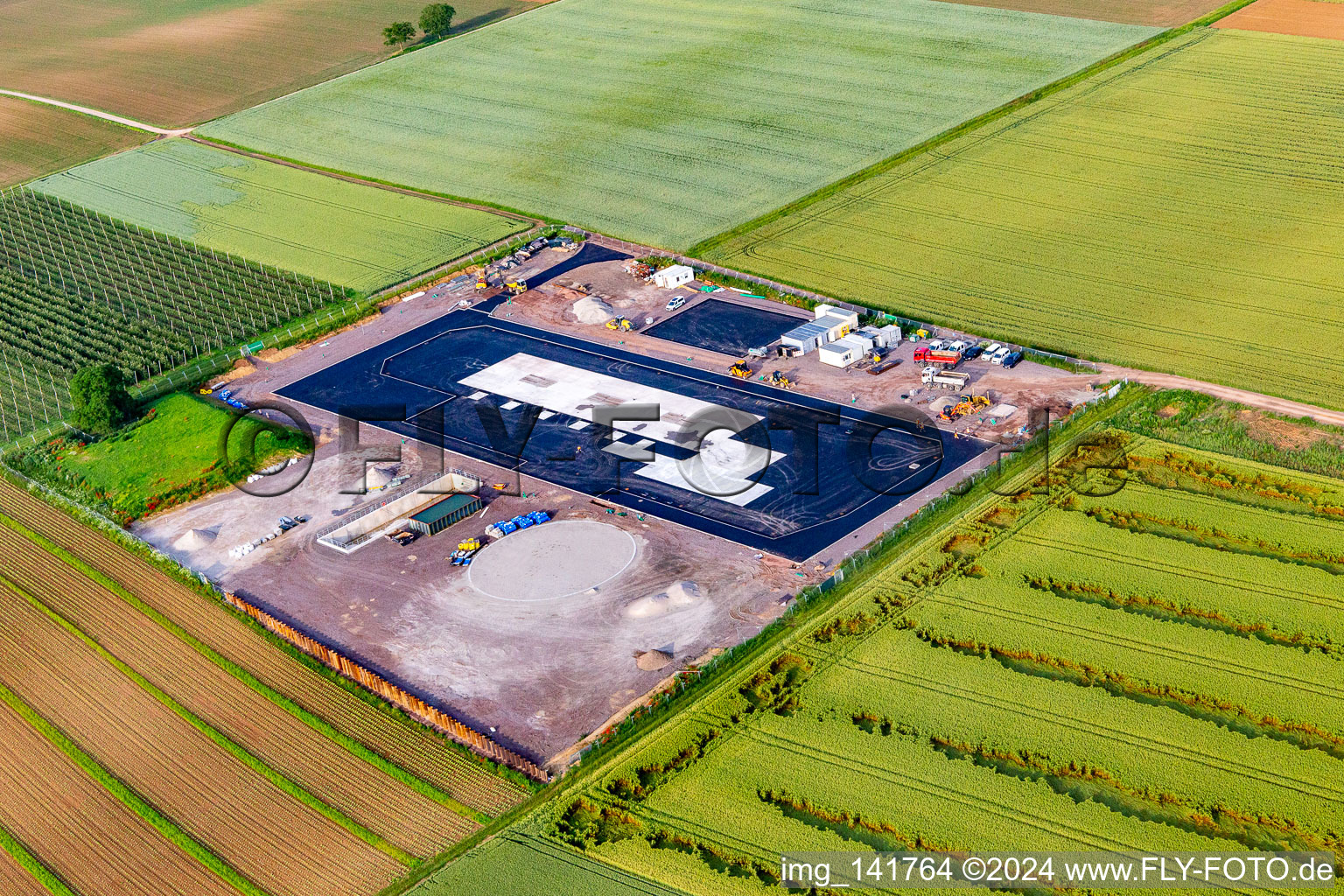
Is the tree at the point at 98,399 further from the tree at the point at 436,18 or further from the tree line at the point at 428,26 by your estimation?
the tree at the point at 436,18

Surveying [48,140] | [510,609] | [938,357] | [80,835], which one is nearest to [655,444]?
[510,609]

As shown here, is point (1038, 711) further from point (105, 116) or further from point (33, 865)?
point (105, 116)

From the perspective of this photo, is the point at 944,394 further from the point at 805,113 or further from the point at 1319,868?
the point at 805,113

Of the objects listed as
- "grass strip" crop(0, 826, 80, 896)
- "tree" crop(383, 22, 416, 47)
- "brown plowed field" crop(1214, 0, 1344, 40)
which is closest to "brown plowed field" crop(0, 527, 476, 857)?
"grass strip" crop(0, 826, 80, 896)

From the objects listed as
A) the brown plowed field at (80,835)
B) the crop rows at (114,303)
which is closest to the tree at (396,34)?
the crop rows at (114,303)

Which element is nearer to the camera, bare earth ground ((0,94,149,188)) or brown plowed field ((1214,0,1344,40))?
brown plowed field ((1214,0,1344,40))

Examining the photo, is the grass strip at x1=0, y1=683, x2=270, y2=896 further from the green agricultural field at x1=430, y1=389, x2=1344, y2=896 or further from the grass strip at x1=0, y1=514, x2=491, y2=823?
the green agricultural field at x1=430, y1=389, x2=1344, y2=896
